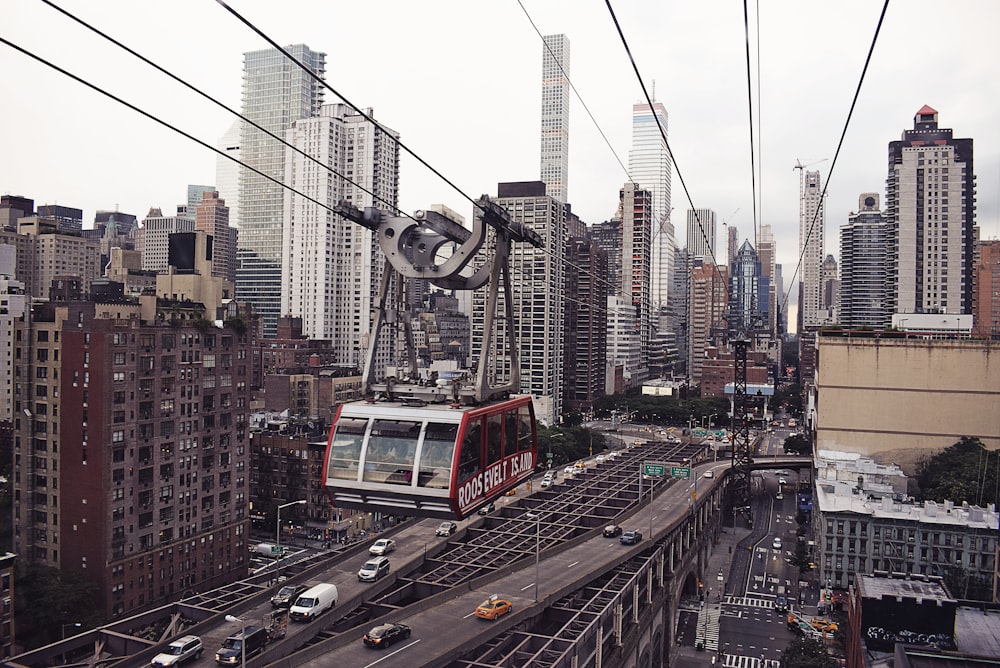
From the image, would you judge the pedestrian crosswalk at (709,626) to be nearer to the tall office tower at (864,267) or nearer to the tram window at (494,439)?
the tram window at (494,439)

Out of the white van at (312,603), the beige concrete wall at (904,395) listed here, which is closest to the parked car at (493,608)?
the white van at (312,603)

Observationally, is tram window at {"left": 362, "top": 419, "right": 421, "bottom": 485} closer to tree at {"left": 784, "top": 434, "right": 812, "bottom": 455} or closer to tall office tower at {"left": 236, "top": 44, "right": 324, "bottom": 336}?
tree at {"left": 784, "top": 434, "right": 812, "bottom": 455}

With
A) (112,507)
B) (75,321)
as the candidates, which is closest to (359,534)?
(112,507)

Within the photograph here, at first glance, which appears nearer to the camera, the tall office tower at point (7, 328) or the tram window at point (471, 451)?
the tram window at point (471, 451)

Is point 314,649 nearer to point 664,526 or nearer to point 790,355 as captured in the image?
point 664,526

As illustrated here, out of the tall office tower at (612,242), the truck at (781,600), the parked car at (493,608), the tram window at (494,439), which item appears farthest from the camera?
the tall office tower at (612,242)
